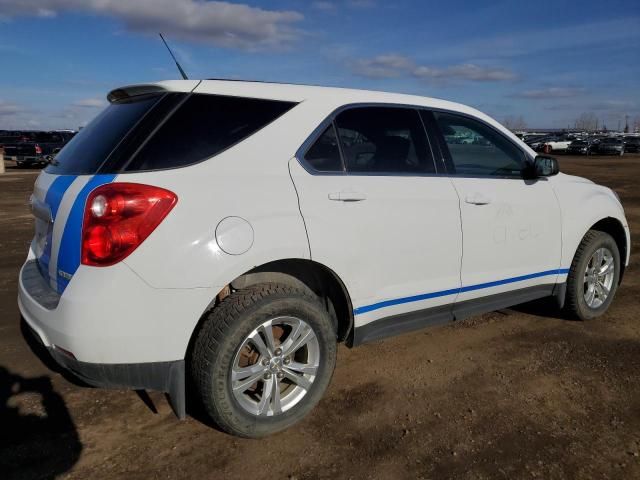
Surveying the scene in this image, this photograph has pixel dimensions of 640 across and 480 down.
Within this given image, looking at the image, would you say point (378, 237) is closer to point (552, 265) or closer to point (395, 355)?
point (395, 355)

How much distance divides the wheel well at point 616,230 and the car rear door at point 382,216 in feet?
6.12

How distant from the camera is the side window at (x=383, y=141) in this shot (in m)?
3.05

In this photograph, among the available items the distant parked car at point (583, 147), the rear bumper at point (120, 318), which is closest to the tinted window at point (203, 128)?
the rear bumper at point (120, 318)

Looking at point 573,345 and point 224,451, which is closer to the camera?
point 224,451

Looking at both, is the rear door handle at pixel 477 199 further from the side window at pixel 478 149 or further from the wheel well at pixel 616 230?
the wheel well at pixel 616 230

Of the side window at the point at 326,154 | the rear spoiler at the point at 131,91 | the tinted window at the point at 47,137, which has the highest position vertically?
the tinted window at the point at 47,137

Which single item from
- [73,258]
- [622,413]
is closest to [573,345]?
[622,413]

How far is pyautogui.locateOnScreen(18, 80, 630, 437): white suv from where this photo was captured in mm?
2348

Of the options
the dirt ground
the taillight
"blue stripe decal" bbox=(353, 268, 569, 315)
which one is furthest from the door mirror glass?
the taillight

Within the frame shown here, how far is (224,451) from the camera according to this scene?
105 inches

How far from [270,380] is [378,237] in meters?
0.98

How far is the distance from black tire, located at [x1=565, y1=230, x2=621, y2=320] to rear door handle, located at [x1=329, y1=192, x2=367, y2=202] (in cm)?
225

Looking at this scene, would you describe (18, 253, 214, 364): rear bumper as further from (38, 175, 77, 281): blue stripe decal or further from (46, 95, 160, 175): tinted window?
(46, 95, 160, 175): tinted window

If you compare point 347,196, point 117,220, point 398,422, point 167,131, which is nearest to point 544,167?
point 347,196
